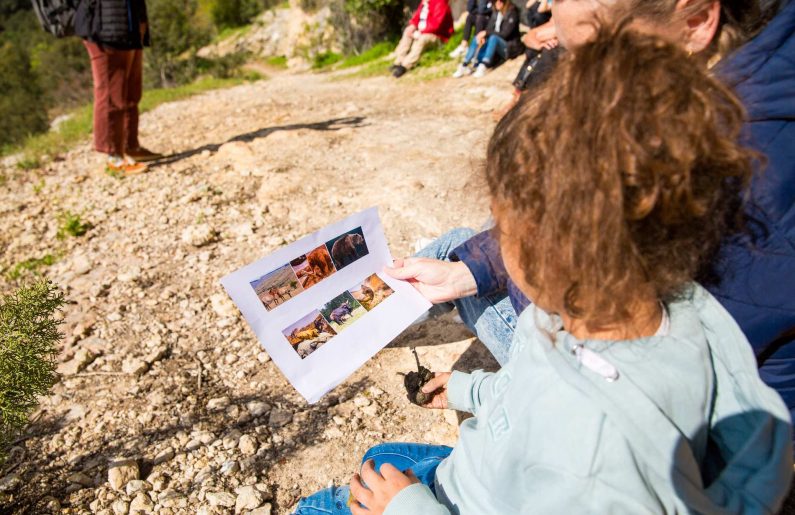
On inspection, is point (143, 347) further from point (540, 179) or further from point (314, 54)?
point (314, 54)

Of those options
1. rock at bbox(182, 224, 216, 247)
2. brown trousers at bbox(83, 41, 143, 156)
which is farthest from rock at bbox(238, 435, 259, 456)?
brown trousers at bbox(83, 41, 143, 156)

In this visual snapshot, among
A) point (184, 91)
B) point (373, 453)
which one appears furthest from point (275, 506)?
point (184, 91)

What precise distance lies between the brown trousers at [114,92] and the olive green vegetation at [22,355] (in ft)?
9.17

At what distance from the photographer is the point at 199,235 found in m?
2.96

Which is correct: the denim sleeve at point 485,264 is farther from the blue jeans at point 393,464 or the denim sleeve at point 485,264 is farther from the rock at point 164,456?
the rock at point 164,456

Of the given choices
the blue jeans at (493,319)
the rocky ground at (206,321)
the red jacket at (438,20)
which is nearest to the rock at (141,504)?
the rocky ground at (206,321)

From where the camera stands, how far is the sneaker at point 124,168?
12.8ft

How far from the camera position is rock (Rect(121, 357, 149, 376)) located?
206cm

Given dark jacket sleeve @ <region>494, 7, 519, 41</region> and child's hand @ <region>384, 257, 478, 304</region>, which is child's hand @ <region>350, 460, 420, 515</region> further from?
dark jacket sleeve @ <region>494, 7, 519, 41</region>

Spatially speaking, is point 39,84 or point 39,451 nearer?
point 39,451

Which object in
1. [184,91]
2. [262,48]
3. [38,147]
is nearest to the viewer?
[38,147]

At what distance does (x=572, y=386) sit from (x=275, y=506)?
122 cm

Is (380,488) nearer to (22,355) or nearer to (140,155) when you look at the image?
(22,355)

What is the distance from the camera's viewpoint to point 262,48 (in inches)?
770
